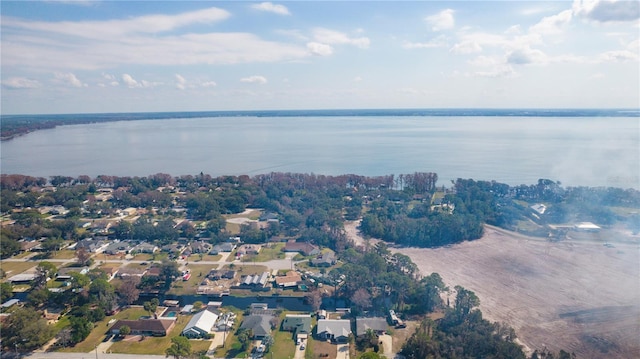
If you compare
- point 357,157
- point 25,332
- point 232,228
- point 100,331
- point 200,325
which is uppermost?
point 357,157

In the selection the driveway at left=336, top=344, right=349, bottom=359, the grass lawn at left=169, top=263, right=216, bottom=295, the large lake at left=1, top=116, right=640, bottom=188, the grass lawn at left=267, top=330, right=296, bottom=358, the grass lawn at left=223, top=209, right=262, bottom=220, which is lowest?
the driveway at left=336, top=344, right=349, bottom=359

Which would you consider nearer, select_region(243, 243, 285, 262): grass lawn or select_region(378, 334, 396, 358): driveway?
select_region(378, 334, 396, 358): driveway

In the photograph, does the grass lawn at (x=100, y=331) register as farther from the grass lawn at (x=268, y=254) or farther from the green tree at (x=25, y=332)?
the grass lawn at (x=268, y=254)

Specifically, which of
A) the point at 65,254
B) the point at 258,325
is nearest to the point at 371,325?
the point at 258,325

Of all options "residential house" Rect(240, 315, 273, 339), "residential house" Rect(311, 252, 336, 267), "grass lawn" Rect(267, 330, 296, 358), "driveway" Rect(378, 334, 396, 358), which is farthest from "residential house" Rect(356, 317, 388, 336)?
"residential house" Rect(311, 252, 336, 267)

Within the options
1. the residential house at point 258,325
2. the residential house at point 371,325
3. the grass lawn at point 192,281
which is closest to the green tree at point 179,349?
the residential house at point 258,325

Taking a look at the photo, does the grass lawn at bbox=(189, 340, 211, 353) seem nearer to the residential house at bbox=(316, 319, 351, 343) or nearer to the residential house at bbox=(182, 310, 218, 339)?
the residential house at bbox=(182, 310, 218, 339)

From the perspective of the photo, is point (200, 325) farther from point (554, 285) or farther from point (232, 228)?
point (554, 285)
